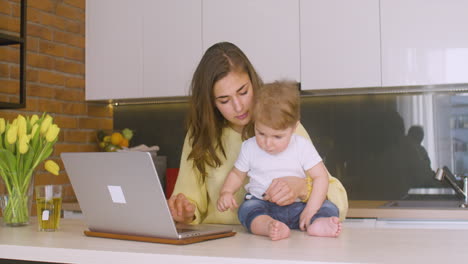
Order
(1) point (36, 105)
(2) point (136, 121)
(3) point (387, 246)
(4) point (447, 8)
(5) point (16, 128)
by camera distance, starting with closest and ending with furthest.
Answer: (3) point (387, 246)
(5) point (16, 128)
(4) point (447, 8)
(1) point (36, 105)
(2) point (136, 121)

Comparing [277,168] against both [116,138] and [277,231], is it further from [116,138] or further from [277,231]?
[116,138]

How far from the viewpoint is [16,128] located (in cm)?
174

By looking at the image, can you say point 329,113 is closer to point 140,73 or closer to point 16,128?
point 140,73

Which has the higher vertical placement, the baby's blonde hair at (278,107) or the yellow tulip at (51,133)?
the baby's blonde hair at (278,107)

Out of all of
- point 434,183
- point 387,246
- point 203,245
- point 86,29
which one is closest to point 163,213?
point 203,245

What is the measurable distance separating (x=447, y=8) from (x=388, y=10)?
0.27m

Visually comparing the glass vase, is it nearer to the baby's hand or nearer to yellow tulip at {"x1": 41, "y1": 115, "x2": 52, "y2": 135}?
yellow tulip at {"x1": 41, "y1": 115, "x2": 52, "y2": 135}

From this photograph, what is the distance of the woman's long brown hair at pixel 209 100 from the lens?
1.83 meters

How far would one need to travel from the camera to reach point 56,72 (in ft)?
10.6

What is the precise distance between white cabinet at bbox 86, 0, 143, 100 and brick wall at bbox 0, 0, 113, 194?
0.17ft

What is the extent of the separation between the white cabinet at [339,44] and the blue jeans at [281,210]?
1.46m

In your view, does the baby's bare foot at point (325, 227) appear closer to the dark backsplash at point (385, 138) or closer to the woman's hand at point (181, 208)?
the woman's hand at point (181, 208)

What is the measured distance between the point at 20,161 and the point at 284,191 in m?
0.82

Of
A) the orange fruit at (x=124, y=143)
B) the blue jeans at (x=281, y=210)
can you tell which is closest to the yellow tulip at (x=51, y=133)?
the blue jeans at (x=281, y=210)
